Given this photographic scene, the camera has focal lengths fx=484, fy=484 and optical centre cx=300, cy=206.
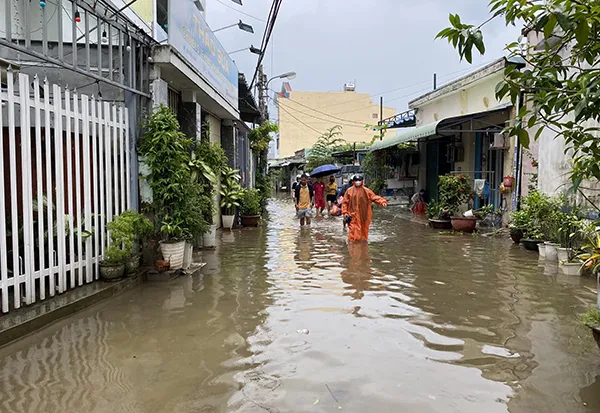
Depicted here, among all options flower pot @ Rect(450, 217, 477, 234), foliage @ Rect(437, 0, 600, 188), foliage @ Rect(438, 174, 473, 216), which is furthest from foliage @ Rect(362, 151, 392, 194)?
foliage @ Rect(437, 0, 600, 188)

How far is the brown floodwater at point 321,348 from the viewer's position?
330 cm

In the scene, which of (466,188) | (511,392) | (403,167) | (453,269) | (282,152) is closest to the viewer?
(511,392)

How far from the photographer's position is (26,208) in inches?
191

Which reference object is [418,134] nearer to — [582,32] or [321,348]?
[321,348]

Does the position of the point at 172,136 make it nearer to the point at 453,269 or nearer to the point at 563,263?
the point at 453,269

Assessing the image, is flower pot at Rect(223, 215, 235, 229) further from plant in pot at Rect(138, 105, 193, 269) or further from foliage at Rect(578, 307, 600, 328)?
foliage at Rect(578, 307, 600, 328)

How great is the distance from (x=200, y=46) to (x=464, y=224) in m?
7.57

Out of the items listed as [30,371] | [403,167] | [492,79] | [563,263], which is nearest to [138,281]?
[30,371]

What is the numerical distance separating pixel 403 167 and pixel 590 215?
1366 centimetres

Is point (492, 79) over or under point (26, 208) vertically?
over

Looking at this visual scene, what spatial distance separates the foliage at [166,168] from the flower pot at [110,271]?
2.97ft

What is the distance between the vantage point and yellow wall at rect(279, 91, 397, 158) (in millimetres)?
47688

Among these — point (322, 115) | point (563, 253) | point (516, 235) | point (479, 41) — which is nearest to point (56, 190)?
point (479, 41)

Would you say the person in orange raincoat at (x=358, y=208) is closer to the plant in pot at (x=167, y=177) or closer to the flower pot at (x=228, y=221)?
the flower pot at (x=228, y=221)
